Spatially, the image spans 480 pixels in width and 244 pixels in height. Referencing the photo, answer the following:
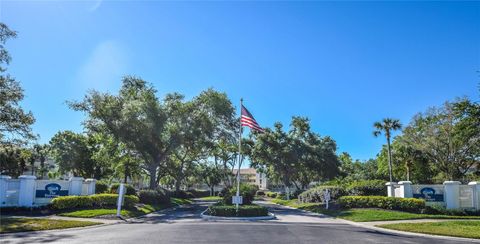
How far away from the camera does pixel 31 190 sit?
23.7 m

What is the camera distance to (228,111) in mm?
37688

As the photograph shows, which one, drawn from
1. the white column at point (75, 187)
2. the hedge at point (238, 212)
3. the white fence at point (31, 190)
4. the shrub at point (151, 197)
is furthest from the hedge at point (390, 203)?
the white fence at point (31, 190)

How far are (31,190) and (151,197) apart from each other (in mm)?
11445

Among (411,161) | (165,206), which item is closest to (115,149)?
(165,206)

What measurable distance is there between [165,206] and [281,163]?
72.6ft

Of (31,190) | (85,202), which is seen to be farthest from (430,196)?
(31,190)

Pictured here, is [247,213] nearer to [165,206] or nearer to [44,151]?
[165,206]

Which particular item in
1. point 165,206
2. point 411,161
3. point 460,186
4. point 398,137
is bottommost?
point 165,206

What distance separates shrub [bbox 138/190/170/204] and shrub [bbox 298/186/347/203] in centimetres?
1474

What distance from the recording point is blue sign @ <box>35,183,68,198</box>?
959 inches

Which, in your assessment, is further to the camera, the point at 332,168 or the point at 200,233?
the point at 332,168

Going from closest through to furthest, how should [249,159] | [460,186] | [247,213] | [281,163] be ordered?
[247,213]
[460,186]
[281,163]
[249,159]

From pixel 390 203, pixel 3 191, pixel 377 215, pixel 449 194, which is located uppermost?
pixel 449 194

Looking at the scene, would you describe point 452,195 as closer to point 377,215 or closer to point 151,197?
point 377,215
